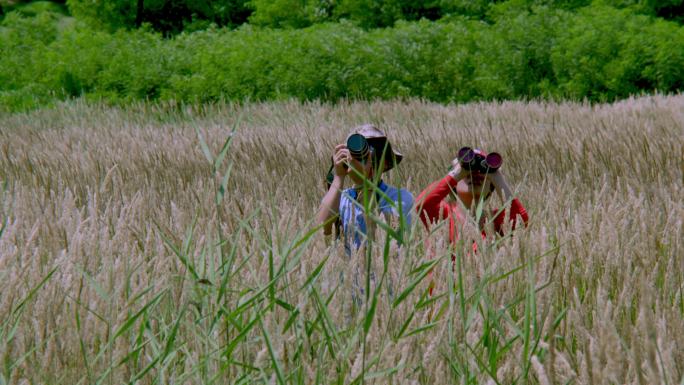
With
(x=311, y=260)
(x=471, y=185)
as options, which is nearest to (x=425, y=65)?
(x=471, y=185)

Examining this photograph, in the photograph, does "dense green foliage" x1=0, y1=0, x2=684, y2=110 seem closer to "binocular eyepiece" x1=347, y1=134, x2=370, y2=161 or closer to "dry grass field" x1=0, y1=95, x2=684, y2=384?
"dry grass field" x1=0, y1=95, x2=684, y2=384

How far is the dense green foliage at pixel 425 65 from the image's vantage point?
34.1 ft

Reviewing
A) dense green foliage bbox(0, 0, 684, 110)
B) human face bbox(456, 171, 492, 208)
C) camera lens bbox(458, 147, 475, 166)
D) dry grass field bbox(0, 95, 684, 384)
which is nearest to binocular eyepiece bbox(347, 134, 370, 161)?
dry grass field bbox(0, 95, 684, 384)

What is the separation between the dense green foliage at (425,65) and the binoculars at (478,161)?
6.84 meters

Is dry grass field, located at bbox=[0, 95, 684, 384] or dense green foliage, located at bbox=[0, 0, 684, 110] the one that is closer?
dry grass field, located at bbox=[0, 95, 684, 384]

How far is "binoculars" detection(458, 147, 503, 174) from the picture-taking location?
3.00m

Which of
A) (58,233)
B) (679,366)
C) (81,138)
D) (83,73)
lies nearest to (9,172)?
(81,138)

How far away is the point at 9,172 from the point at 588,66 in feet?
25.1

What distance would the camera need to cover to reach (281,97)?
10148 mm

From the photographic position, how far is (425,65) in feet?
34.9

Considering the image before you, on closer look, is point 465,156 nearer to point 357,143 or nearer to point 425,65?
point 357,143

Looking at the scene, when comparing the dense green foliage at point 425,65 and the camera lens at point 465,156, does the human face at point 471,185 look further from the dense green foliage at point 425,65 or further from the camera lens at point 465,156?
the dense green foliage at point 425,65

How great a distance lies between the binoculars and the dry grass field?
27cm

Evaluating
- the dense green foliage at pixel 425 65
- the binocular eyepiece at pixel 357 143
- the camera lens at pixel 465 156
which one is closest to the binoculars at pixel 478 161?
the camera lens at pixel 465 156
